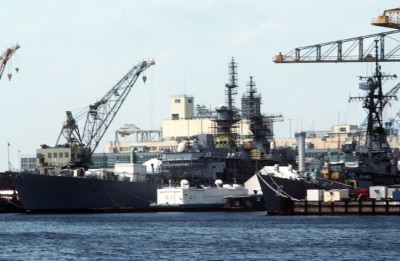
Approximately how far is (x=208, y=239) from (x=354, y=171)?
52512mm

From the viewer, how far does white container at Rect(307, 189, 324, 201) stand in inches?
5581

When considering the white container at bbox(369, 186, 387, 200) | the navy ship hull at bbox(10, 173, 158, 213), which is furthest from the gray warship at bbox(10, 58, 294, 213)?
the white container at bbox(369, 186, 387, 200)

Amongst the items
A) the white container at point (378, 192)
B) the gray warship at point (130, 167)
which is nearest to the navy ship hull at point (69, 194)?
the gray warship at point (130, 167)

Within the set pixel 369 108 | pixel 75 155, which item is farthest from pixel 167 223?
pixel 75 155

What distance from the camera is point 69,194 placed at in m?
171

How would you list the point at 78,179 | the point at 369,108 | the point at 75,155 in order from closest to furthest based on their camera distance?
the point at 369,108 < the point at 78,179 < the point at 75,155

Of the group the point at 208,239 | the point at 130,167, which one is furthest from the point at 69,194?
the point at 208,239

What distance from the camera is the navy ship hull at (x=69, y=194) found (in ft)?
556

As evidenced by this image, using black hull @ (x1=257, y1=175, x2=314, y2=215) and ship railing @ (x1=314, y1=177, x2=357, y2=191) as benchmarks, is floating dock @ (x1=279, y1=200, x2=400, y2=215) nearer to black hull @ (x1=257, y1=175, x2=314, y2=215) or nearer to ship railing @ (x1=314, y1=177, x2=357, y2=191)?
black hull @ (x1=257, y1=175, x2=314, y2=215)

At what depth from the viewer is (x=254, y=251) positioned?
9212cm

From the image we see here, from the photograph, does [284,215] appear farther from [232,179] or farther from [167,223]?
[232,179]

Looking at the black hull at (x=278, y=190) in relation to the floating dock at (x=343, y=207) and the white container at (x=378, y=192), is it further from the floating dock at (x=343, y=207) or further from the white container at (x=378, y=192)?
the white container at (x=378, y=192)

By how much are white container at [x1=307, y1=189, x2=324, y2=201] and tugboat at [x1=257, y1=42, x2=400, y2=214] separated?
274 cm

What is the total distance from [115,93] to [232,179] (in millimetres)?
21476
